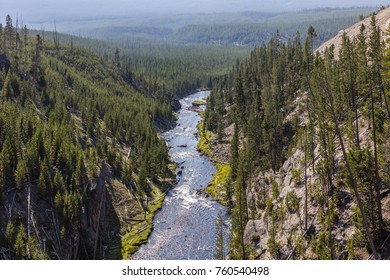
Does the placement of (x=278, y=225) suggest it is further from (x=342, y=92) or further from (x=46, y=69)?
(x=46, y=69)

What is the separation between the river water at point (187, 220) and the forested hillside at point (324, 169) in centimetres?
710

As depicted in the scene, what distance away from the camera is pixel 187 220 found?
8056 centimetres

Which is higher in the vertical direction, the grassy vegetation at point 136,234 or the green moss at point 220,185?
the green moss at point 220,185

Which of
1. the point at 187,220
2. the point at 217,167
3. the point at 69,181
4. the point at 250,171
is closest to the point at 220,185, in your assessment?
the point at 217,167

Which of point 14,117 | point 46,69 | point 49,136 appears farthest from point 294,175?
point 46,69

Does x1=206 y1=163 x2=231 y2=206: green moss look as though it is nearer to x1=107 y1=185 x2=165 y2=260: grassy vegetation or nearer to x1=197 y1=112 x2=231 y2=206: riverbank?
x1=197 y1=112 x2=231 y2=206: riverbank

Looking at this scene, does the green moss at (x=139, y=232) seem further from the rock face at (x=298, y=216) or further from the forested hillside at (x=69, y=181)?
the rock face at (x=298, y=216)

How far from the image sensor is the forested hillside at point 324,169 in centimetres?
3653

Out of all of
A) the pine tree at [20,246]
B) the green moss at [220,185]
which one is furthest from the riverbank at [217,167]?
the pine tree at [20,246]

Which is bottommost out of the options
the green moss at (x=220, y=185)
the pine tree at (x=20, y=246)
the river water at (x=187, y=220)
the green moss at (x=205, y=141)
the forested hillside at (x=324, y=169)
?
the river water at (x=187, y=220)

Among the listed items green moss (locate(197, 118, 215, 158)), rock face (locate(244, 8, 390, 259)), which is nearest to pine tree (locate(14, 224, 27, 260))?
rock face (locate(244, 8, 390, 259))

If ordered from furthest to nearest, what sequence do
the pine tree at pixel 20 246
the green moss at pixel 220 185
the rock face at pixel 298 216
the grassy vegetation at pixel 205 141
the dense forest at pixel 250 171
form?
1. the grassy vegetation at pixel 205 141
2. the green moss at pixel 220 185
3. the pine tree at pixel 20 246
4. the rock face at pixel 298 216
5. the dense forest at pixel 250 171

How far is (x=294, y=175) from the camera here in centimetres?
6294

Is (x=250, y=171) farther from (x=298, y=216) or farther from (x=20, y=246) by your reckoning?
(x=20, y=246)
